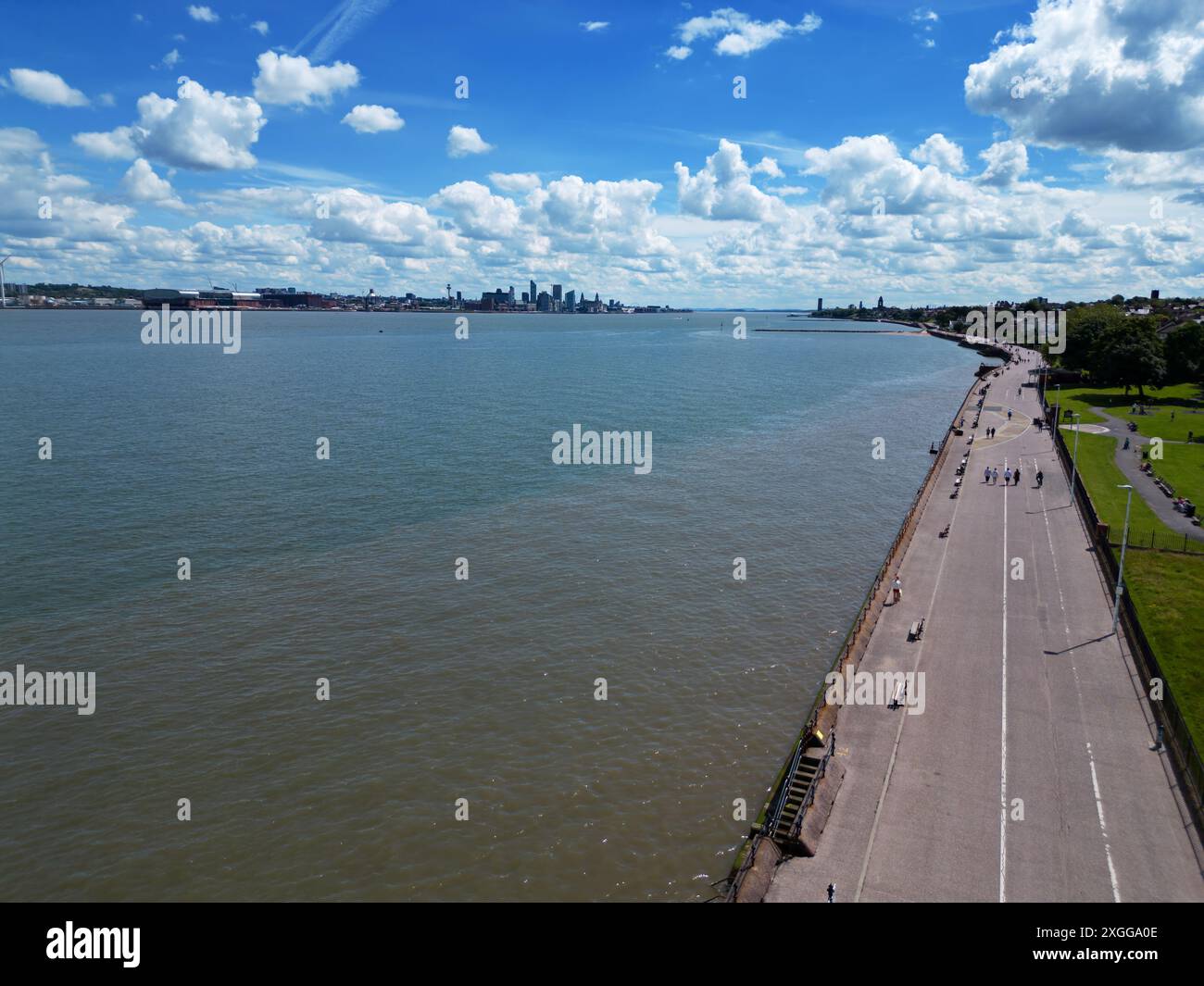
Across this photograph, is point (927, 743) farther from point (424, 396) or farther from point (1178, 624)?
point (424, 396)

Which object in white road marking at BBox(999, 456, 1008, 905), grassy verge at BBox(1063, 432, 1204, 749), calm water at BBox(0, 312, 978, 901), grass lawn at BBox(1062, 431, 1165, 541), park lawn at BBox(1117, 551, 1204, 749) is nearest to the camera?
white road marking at BBox(999, 456, 1008, 905)

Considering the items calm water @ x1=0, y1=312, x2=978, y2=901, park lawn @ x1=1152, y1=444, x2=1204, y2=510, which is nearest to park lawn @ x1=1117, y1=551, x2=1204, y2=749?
calm water @ x1=0, y1=312, x2=978, y2=901

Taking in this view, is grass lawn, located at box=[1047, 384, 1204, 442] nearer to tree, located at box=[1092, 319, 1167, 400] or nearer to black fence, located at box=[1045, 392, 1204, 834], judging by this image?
tree, located at box=[1092, 319, 1167, 400]

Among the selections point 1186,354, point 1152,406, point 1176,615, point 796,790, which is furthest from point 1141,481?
point 1186,354

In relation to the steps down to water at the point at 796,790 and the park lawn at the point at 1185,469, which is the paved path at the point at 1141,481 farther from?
the steps down to water at the point at 796,790

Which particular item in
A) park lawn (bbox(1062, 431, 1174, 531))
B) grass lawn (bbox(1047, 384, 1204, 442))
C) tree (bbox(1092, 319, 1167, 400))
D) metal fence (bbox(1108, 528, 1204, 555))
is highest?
tree (bbox(1092, 319, 1167, 400))

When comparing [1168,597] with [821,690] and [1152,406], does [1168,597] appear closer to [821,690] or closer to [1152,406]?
[821,690]
